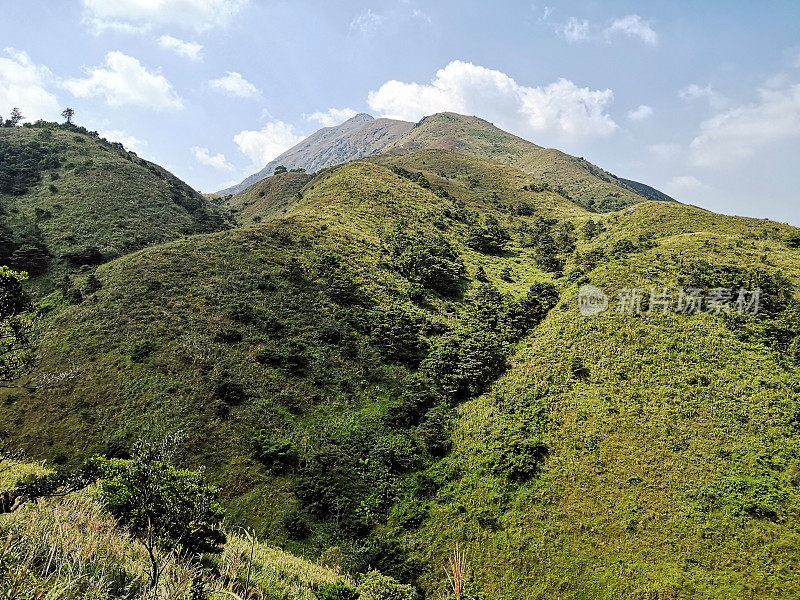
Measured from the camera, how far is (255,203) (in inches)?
5276

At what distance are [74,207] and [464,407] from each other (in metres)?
82.6

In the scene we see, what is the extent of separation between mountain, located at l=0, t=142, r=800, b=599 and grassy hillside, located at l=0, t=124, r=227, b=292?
48.9 ft

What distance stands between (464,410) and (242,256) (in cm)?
3916

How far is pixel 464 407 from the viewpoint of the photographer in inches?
1513

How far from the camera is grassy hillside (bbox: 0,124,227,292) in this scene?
56656 mm

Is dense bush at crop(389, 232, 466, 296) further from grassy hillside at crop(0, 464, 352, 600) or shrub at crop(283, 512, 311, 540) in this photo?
grassy hillside at crop(0, 464, 352, 600)

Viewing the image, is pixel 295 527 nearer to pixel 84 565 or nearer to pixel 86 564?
pixel 86 564

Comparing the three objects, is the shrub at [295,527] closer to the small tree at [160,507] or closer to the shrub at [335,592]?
the shrub at [335,592]

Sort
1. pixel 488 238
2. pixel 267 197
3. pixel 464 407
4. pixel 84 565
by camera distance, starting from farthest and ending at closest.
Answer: pixel 267 197 → pixel 488 238 → pixel 464 407 → pixel 84 565

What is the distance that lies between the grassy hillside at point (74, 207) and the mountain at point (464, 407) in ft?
48.9

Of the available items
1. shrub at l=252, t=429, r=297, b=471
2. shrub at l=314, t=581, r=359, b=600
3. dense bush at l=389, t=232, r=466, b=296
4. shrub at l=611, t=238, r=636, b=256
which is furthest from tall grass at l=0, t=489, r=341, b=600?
shrub at l=611, t=238, r=636, b=256

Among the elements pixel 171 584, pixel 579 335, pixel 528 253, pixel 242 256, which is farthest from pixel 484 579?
pixel 528 253

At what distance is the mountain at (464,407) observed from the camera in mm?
24719

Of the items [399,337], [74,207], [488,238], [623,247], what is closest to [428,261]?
[399,337]
